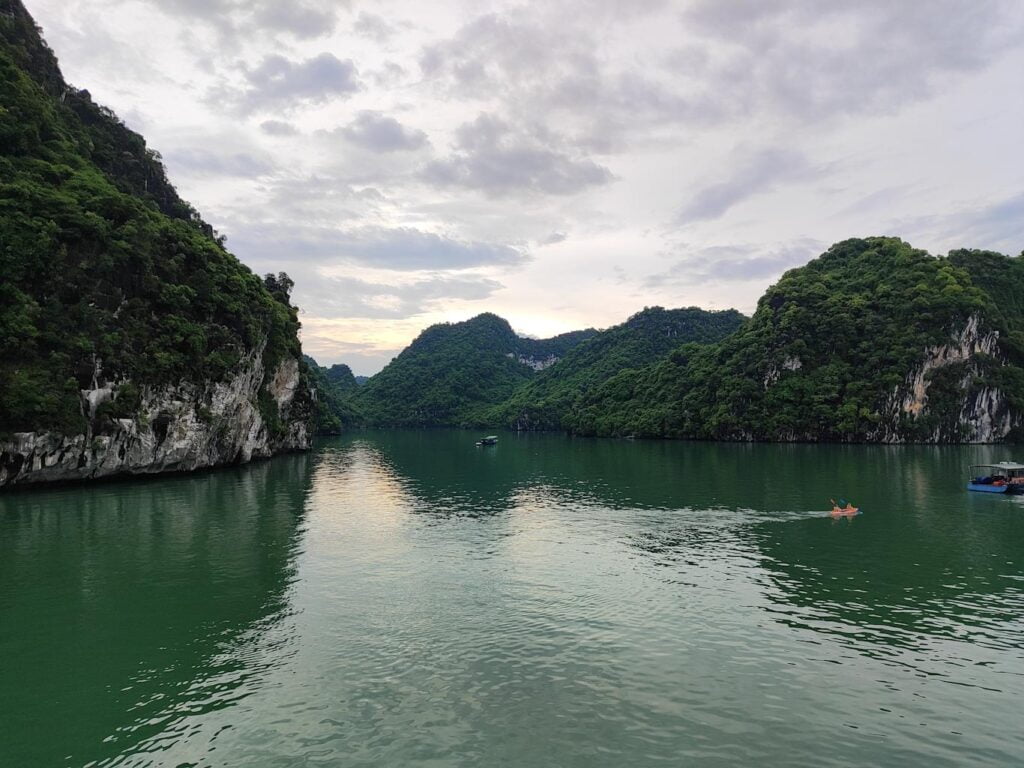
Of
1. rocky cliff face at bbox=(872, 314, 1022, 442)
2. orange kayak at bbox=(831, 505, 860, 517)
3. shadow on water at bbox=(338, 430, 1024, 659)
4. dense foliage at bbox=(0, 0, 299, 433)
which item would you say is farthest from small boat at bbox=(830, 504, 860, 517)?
rocky cliff face at bbox=(872, 314, 1022, 442)

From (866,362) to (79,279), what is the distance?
427ft

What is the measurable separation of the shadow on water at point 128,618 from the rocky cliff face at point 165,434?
13.6 ft

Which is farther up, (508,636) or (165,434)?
(165,434)

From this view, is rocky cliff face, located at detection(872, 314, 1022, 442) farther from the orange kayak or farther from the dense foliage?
the dense foliage

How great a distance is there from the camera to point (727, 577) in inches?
1068

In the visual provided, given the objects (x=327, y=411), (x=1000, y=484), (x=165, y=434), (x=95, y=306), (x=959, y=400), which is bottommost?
(x=1000, y=484)

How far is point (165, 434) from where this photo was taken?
182ft

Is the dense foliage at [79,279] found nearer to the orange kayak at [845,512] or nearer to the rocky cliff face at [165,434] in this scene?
the rocky cliff face at [165,434]

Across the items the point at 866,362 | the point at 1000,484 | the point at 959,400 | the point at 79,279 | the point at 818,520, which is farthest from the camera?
the point at 866,362

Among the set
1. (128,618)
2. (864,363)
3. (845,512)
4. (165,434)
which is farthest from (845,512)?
(864,363)

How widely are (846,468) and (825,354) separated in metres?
65.5

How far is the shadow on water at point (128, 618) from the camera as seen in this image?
1463cm

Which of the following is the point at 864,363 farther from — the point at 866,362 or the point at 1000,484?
the point at 1000,484

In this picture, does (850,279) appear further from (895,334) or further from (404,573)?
(404,573)
